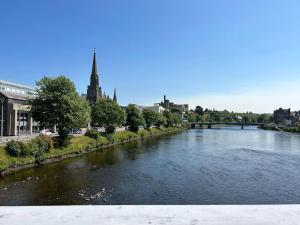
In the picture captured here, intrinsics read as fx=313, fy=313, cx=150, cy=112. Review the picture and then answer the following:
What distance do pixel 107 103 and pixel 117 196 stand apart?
7991cm

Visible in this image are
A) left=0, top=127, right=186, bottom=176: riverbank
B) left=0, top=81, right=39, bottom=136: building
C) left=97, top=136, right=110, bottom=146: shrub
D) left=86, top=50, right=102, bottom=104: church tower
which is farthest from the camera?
left=86, top=50, right=102, bottom=104: church tower

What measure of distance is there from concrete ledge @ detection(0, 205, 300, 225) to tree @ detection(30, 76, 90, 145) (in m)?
60.6

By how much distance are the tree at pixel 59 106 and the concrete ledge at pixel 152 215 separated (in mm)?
60568

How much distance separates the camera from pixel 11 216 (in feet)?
20.8

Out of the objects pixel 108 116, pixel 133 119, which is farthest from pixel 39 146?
pixel 133 119

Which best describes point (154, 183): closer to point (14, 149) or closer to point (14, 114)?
point (14, 149)

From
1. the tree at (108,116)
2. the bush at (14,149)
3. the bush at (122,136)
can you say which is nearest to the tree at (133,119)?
the bush at (122,136)

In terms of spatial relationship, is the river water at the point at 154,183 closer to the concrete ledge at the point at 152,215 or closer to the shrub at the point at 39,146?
the shrub at the point at 39,146

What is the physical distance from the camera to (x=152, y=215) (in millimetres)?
6457

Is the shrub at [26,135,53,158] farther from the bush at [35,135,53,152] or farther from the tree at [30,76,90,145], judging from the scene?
the tree at [30,76,90,145]

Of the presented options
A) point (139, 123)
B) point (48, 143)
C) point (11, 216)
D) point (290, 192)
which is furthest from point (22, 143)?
point (139, 123)

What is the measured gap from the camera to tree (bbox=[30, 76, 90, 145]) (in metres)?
66.0

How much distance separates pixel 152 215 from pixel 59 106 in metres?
62.8

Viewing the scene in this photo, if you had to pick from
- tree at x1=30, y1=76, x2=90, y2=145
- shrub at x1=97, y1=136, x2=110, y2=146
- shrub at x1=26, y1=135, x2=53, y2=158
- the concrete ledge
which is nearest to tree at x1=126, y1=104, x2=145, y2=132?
shrub at x1=97, y1=136, x2=110, y2=146
